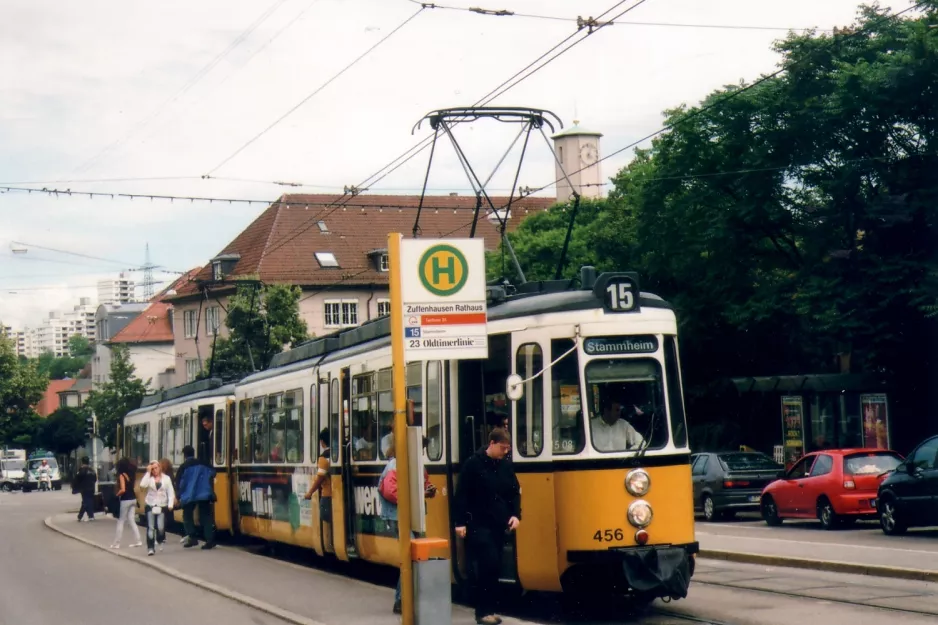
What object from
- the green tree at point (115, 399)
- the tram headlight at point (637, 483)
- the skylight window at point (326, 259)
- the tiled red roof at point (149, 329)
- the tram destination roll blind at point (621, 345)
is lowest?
the tram headlight at point (637, 483)

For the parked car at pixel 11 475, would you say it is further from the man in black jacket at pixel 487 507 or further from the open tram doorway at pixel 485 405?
the man in black jacket at pixel 487 507

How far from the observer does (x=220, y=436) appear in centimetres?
2594

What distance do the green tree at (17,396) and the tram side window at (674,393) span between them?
92.4 metres

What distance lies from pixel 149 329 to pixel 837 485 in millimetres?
85290

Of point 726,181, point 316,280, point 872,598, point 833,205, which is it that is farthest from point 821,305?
point 316,280

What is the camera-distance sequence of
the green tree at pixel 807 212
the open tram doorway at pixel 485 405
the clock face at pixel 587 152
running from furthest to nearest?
1. the clock face at pixel 587 152
2. the green tree at pixel 807 212
3. the open tram doorway at pixel 485 405

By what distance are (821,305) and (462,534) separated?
22.9 meters

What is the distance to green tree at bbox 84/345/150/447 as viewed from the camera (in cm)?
7000

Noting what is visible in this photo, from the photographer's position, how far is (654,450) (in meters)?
12.2

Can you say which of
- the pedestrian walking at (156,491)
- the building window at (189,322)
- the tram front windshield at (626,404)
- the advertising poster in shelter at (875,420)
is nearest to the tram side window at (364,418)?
the tram front windshield at (626,404)

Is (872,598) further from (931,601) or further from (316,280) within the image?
(316,280)

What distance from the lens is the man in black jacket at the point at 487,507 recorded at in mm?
11570

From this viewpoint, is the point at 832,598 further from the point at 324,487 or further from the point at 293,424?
the point at 293,424

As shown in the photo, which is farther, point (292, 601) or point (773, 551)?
point (773, 551)
